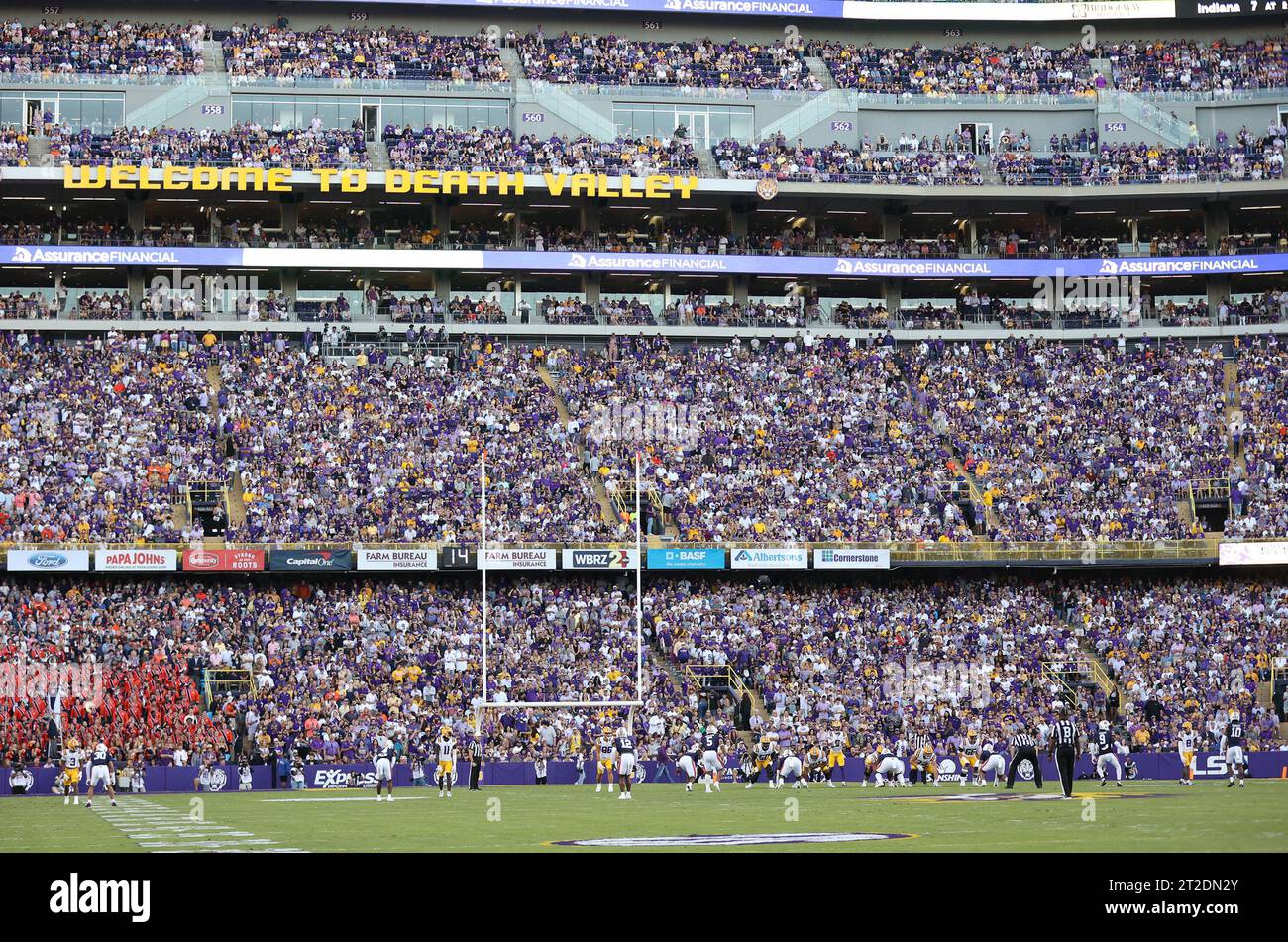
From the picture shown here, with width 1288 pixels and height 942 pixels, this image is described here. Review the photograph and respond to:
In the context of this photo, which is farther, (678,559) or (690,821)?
(678,559)

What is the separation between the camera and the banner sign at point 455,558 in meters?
41.5

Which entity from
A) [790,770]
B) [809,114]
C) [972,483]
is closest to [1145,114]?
[809,114]

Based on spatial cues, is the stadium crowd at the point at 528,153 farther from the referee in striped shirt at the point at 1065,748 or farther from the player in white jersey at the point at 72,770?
the referee in striped shirt at the point at 1065,748

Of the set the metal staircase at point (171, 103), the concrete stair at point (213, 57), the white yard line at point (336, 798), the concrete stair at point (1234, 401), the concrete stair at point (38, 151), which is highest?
the concrete stair at point (213, 57)

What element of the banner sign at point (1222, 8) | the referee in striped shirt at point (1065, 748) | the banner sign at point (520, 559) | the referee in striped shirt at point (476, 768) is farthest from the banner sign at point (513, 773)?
the banner sign at point (1222, 8)

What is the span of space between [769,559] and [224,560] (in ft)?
46.9

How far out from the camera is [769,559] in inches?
1693

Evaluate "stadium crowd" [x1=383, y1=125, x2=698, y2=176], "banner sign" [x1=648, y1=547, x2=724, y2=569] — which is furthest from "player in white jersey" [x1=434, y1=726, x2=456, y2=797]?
"stadium crowd" [x1=383, y1=125, x2=698, y2=176]

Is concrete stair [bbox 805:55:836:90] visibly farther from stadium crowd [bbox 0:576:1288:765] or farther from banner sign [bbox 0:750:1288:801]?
banner sign [bbox 0:750:1288:801]

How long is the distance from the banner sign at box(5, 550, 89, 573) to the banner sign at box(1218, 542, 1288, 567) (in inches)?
1193

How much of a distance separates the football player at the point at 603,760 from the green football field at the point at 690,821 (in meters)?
0.98

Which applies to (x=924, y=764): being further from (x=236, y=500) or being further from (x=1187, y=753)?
(x=236, y=500)

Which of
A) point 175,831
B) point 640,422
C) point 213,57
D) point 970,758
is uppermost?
point 213,57
